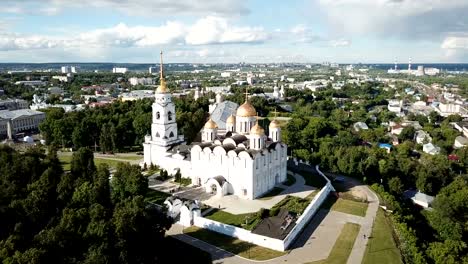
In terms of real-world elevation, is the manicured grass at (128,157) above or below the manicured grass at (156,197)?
above

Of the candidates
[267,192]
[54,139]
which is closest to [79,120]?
[54,139]

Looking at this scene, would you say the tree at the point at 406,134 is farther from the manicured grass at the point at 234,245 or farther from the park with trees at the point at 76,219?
the park with trees at the point at 76,219

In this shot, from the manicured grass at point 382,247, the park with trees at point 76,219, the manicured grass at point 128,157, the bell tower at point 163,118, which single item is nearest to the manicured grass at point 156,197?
the park with trees at point 76,219

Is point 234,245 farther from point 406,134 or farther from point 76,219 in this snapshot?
point 406,134

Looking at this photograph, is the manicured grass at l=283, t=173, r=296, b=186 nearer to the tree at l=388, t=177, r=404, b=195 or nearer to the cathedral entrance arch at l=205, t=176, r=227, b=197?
the cathedral entrance arch at l=205, t=176, r=227, b=197

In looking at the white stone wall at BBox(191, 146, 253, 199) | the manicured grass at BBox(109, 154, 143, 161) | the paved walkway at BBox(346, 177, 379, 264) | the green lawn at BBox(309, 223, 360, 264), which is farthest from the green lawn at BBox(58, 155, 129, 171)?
the paved walkway at BBox(346, 177, 379, 264)
